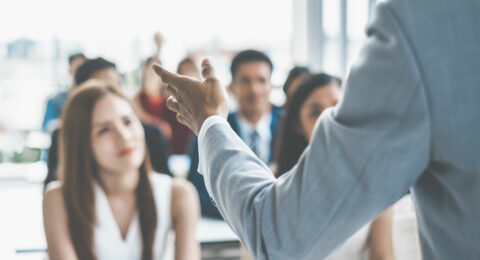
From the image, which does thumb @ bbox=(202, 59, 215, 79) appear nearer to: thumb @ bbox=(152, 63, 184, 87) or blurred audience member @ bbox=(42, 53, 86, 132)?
thumb @ bbox=(152, 63, 184, 87)

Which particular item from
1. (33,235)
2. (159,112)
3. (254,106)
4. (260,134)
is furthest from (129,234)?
(159,112)

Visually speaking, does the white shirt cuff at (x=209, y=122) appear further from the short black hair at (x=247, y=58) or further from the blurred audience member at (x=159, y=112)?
the blurred audience member at (x=159, y=112)

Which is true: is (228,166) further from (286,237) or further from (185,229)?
(185,229)

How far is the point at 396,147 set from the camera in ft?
2.02

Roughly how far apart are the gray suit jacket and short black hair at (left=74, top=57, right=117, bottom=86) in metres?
2.97

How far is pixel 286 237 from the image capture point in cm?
69

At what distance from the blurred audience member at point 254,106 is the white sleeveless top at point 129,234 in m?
0.93

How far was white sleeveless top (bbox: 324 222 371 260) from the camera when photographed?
1995 millimetres

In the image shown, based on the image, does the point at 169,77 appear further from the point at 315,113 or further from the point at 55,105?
the point at 55,105

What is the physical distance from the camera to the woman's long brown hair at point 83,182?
2.12 m

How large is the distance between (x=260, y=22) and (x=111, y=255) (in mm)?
4515

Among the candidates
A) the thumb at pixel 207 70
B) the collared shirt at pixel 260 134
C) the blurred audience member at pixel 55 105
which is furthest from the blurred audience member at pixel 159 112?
the thumb at pixel 207 70

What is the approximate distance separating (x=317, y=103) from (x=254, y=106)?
122 centimetres

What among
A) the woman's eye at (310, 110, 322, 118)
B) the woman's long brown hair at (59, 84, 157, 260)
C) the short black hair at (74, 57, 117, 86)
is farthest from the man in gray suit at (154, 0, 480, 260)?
the short black hair at (74, 57, 117, 86)
